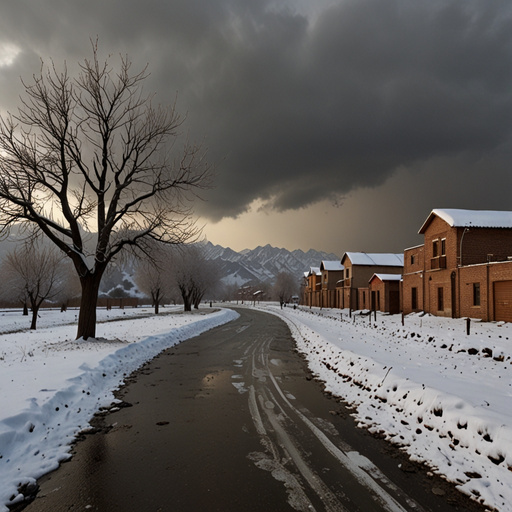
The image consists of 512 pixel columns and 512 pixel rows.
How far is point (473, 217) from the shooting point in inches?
1126

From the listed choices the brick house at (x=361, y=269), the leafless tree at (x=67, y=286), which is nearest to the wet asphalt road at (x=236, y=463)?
the brick house at (x=361, y=269)

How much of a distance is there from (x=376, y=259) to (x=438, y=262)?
2538cm

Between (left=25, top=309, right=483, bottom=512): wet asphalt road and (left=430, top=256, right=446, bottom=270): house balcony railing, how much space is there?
83.0 feet

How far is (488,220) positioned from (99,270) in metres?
28.9

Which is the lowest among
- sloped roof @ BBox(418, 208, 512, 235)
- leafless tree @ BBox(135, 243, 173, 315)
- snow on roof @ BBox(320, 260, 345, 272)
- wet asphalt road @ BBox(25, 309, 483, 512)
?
wet asphalt road @ BBox(25, 309, 483, 512)

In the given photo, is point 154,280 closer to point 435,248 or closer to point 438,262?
point 435,248

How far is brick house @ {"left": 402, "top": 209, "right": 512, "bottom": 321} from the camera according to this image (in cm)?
2305

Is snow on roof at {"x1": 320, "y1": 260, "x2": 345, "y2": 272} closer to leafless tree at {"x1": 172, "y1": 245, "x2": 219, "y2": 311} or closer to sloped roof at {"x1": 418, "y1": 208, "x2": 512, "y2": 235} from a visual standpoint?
leafless tree at {"x1": 172, "y1": 245, "x2": 219, "y2": 311}

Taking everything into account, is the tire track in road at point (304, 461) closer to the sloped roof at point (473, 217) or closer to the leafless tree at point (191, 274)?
the sloped roof at point (473, 217)

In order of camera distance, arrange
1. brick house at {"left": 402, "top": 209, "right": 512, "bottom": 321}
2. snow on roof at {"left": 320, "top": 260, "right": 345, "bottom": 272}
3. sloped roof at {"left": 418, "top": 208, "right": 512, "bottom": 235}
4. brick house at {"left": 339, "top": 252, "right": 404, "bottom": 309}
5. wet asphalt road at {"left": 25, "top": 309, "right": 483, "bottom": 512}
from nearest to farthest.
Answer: wet asphalt road at {"left": 25, "top": 309, "right": 483, "bottom": 512}, brick house at {"left": 402, "top": 209, "right": 512, "bottom": 321}, sloped roof at {"left": 418, "top": 208, "right": 512, "bottom": 235}, brick house at {"left": 339, "top": 252, "right": 404, "bottom": 309}, snow on roof at {"left": 320, "top": 260, "right": 345, "bottom": 272}

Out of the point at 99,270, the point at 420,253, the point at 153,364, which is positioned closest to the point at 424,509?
the point at 153,364

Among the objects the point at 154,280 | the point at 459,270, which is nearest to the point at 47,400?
the point at 459,270

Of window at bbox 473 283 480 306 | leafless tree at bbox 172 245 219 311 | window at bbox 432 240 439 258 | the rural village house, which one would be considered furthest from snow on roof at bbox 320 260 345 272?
window at bbox 473 283 480 306

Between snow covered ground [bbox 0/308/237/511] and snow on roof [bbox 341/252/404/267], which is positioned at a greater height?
snow on roof [bbox 341/252/404/267]
